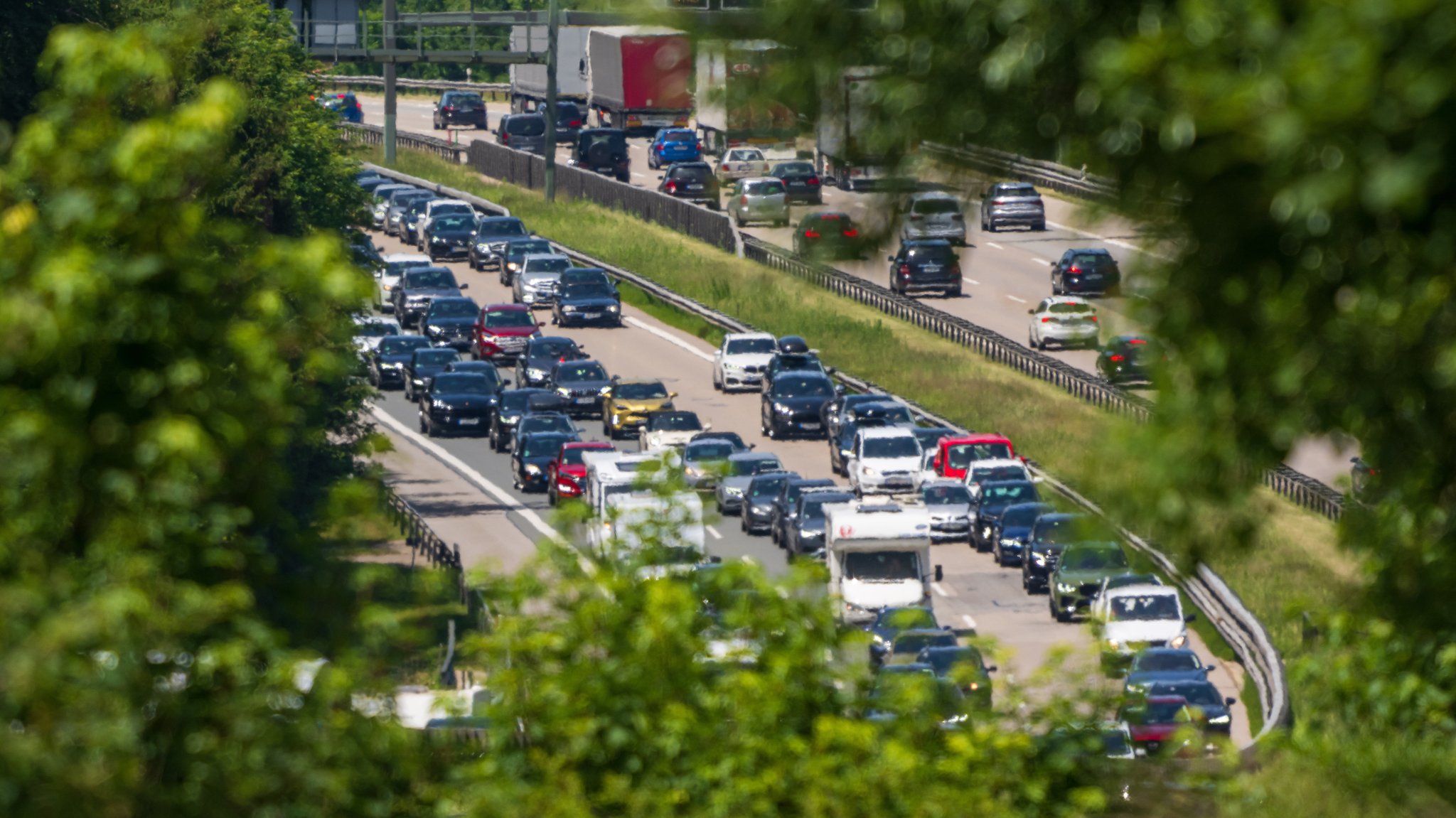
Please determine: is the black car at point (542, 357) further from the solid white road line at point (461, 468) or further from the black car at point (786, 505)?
the black car at point (786, 505)

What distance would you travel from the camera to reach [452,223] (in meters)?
71.9

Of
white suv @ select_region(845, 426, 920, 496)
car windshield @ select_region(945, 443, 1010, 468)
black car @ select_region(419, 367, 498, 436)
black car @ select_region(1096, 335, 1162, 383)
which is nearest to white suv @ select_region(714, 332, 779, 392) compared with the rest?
black car @ select_region(419, 367, 498, 436)

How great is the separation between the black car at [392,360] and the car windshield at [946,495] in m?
19.9

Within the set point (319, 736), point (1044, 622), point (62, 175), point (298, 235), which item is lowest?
point (1044, 622)

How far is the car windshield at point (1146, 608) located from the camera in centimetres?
3378

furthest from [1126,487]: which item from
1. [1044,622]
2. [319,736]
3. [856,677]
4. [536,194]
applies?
[536,194]

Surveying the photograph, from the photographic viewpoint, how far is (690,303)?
205ft

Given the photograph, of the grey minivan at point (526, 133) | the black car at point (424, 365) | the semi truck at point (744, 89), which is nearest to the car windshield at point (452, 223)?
the black car at point (424, 365)

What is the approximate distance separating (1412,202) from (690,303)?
57439 mm

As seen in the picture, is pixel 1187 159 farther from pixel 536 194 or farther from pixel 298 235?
pixel 536 194

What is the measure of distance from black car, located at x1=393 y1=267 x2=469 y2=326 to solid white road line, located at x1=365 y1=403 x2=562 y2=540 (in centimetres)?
811

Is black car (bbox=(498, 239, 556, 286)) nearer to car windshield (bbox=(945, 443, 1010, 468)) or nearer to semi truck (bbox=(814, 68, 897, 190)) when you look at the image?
car windshield (bbox=(945, 443, 1010, 468))

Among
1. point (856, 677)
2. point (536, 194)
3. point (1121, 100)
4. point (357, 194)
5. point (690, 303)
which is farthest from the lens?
point (536, 194)

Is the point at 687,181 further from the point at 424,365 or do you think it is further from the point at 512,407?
the point at 512,407
